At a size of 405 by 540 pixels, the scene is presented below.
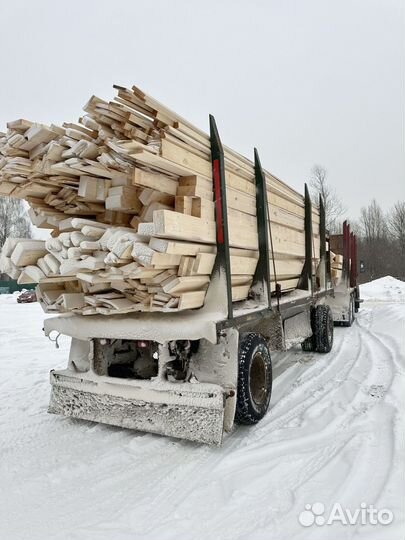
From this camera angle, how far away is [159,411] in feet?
12.3

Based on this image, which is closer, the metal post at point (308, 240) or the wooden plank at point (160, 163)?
the wooden plank at point (160, 163)

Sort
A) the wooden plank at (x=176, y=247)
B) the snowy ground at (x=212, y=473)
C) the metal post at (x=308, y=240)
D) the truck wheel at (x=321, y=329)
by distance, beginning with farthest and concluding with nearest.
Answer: the truck wheel at (x=321, y=329)
the metal post at (x=308, y=240)
the wooden plank at (x=176, y=247)
the snowy ground at (x=212, y=473)

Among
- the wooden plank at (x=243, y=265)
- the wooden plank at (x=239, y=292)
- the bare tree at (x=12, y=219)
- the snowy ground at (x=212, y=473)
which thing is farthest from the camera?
the bare tree at (x=12, y=219)

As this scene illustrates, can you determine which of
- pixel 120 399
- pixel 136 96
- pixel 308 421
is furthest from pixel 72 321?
pixel 308 421

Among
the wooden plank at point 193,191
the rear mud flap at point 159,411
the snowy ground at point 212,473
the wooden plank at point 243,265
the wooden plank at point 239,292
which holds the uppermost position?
the wooden plank at point 193,191

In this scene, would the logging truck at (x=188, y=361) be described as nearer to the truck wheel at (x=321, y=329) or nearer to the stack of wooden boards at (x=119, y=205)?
the stack of wooden boards at (x=119, y=205)

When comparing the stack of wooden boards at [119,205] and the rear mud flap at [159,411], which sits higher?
the stack of wooden boards at [119,205]

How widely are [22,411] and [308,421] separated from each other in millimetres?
3291

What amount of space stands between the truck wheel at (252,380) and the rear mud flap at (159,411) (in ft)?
1.52

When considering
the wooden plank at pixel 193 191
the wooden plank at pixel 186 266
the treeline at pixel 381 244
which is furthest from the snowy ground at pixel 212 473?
the treeline at pixel 381 244

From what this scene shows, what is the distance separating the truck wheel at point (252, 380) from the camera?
3.93 metres

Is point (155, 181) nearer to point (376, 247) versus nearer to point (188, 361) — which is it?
point (188, 361)

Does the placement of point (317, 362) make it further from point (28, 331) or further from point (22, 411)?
point (28, 331)

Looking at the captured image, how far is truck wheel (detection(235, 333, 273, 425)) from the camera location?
393 centimetres
